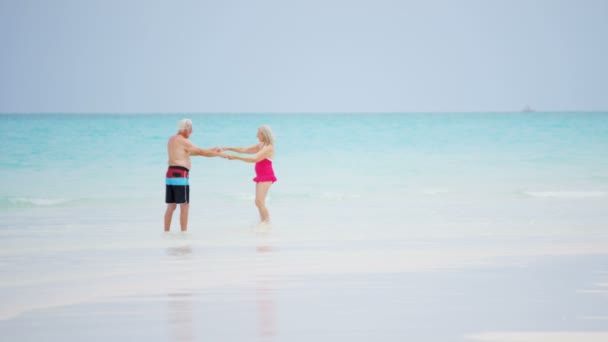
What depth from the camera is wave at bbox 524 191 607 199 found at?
14.7 metres

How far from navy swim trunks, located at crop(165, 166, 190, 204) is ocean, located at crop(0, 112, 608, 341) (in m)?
0.44

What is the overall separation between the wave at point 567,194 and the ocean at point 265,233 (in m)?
0.04

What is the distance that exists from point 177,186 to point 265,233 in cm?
113

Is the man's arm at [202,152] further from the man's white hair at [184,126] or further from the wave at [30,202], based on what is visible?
the wave at [30,202]

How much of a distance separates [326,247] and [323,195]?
7499 mm

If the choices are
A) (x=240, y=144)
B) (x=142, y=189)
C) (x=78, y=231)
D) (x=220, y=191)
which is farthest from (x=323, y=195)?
(x=240, y=144)

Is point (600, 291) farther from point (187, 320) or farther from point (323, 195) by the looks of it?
point (323, 195)

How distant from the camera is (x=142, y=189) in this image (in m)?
16.7

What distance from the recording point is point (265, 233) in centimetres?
935

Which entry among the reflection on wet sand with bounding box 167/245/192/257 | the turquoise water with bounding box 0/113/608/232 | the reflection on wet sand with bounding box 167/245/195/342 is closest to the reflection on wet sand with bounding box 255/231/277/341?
the reflection on wet sand with bounding box 167/245/195/342

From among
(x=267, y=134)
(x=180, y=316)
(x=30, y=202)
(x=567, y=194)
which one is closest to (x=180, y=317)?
(x=180, y=316)

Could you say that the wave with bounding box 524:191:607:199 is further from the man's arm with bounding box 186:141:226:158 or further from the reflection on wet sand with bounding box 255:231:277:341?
the reflection on wet sand with bounding box 255:231:277:341

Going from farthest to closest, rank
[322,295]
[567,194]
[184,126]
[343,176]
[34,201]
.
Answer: [343,176] < [567,194] < [34,201] < [184,126] < [322,295]

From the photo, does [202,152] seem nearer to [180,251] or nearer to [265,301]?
[180,251]
